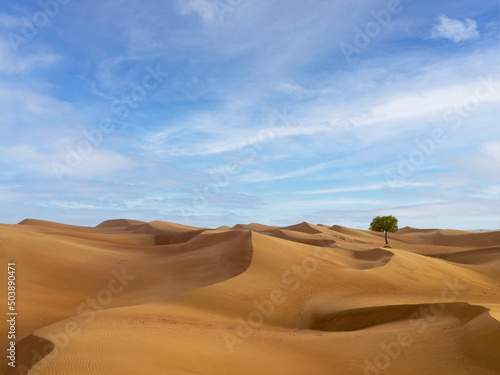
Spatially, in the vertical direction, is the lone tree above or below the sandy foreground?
above

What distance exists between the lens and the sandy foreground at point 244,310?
8.02 m

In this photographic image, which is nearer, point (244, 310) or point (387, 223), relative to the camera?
point (244, 310)

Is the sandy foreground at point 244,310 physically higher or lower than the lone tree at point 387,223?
lower

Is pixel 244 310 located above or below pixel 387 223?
below

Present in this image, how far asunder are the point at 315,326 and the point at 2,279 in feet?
41.6

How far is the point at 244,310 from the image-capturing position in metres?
14.5

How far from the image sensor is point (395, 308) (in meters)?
13.6

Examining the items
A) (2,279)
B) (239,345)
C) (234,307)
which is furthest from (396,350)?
(2,279)

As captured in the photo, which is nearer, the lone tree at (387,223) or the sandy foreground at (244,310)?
the sandy foreground at (244,310)

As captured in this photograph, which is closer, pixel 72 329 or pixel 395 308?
pixel 72 329

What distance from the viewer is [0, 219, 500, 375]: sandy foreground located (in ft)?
26.3

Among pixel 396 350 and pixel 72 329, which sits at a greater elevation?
pixel 72 329

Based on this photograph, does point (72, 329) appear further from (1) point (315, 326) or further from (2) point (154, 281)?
(2) point (154, 281)

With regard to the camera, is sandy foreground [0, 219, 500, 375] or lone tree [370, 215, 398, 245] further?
lone tree [370, 215, 398, 245]
